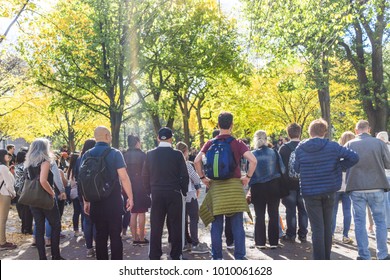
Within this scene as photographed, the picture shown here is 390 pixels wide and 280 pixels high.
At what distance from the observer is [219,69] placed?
24.1 m

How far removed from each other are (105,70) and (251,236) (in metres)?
10.00

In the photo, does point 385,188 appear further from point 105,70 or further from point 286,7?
point 105,70

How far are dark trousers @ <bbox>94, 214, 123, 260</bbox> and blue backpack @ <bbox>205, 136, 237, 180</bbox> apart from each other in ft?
4.30

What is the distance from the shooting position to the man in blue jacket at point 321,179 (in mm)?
6172

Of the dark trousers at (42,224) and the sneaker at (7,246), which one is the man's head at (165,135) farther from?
the sneaker at (7,246)

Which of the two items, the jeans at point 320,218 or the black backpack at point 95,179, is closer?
the black backpack at point 95,179

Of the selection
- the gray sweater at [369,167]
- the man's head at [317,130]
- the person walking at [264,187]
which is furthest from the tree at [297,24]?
the man's head at [317,130]

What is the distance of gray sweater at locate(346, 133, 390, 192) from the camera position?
267 inches

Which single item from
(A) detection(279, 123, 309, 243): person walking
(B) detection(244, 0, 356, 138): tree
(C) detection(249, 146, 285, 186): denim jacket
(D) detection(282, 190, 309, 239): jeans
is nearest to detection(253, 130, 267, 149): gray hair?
(C) detection(249, 146, 285, 186): denim jacket

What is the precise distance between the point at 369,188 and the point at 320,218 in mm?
1035

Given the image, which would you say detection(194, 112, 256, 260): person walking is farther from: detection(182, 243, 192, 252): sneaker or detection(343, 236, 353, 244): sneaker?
detection(343, 236, 353, 244): sneaker

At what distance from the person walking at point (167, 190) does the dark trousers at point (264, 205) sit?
1.78 m

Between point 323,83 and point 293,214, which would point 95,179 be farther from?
point 323,83
